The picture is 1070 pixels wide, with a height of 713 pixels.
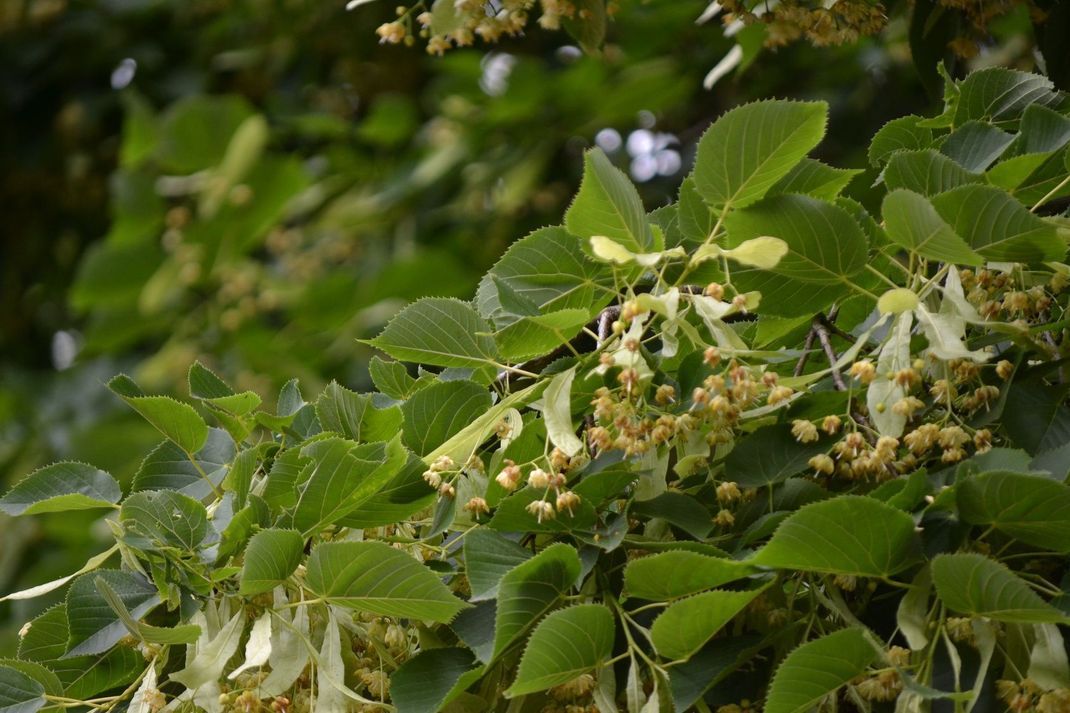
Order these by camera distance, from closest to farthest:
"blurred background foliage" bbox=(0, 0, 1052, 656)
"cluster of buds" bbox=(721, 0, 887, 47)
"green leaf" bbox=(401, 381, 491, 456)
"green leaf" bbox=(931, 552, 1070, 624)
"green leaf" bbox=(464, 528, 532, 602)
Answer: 1. "green leaf" bbox=(931, 552, 1070, 624)
2. "green leaf" bbox=(464, 528, 532, 602)
3. "green leaf" bbox=(401, 381, 491, 456)
4. "cluster of buds" bbox=(721, 0, 887, 47)
5. "blurred background foliage" bbox=(0, 0, 1052, 656)

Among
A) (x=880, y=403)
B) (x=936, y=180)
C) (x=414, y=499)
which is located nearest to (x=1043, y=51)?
(x=936, y=180)

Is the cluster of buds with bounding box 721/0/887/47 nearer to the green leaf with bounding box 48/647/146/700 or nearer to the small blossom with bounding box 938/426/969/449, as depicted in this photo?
the small blossom with bounding box 938/426/969/449

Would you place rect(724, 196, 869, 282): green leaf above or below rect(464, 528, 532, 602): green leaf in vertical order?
above

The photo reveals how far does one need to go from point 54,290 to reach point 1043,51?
117 inches

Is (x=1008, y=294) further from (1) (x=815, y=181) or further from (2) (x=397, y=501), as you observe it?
(2) (x=397, y=501)

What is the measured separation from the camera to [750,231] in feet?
2.05

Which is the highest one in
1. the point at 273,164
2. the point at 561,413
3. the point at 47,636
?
the point at 561,413

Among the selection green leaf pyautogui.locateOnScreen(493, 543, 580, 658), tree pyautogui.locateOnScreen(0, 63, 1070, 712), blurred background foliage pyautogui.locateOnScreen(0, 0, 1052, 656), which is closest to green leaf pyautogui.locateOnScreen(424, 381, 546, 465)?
tree pyautogui.locateOnScreen(0, 63, 1070, 712)

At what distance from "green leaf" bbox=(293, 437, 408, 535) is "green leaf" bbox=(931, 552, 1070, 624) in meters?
0.28

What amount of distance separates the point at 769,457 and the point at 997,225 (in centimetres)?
16

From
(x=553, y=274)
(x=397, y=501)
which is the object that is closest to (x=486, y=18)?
(x=553, y=274)

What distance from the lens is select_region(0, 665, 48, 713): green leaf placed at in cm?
63

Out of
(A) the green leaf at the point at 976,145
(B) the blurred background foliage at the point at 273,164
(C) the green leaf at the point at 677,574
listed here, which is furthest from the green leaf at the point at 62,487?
(B) the blurred background foliage at the point at 273,164

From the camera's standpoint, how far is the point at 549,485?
59cm
